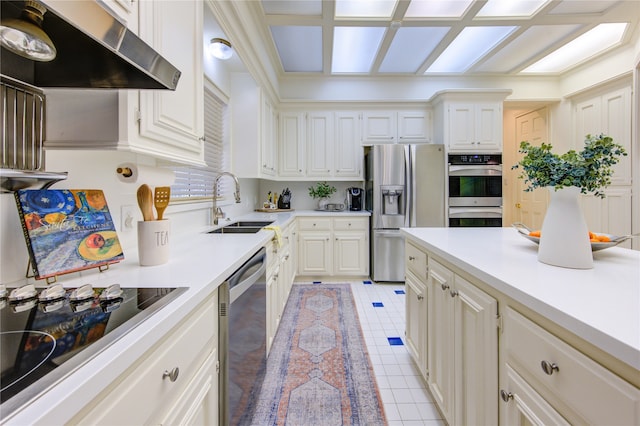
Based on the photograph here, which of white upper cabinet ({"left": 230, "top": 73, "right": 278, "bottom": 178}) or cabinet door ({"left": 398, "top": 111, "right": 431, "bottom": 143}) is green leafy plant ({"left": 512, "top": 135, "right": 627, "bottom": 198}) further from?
cabinet door ({"left": 398, "top": 111, "right": 431, "bottom": 143})

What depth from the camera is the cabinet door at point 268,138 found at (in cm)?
309

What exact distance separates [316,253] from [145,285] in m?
→ 2.80

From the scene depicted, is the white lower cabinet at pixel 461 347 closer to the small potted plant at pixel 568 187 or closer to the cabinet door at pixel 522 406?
the cabinet door at pixel 522 406

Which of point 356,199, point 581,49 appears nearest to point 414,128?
point 356,199

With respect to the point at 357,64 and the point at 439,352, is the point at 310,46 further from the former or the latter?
the point at 439,352

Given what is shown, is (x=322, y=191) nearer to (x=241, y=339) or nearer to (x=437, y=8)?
(x=437, y=8)

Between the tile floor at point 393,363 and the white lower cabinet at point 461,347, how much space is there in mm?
183

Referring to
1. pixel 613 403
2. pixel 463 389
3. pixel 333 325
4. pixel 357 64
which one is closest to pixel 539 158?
pixel 613 403

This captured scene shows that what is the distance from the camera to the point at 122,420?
50 cm

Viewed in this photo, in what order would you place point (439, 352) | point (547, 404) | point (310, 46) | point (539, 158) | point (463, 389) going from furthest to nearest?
point (310, 46)
point (439, 352)
point (463, 389)
point (539, 158)
point (547, 404)

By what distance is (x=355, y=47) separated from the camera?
10.6 ft

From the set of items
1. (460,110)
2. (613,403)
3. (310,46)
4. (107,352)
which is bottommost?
(613,403)

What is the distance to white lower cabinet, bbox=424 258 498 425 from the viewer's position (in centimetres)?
91

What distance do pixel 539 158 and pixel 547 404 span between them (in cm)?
74
